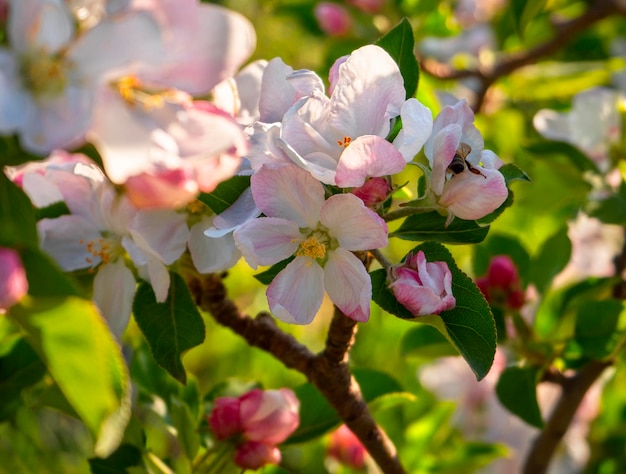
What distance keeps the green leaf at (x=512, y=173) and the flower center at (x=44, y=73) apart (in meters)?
0.39

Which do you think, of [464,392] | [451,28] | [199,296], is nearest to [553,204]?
[464,392]

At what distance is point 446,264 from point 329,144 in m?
0.14

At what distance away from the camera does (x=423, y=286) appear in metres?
0.66

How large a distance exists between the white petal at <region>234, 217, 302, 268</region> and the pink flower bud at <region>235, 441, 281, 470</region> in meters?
0.26

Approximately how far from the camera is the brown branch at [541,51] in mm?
1673

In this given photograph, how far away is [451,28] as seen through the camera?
1.79 metres

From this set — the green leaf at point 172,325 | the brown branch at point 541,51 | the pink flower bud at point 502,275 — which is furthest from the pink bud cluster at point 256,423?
the brown branch at point 541,51

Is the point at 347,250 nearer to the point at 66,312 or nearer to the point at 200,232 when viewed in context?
the point at 200,232

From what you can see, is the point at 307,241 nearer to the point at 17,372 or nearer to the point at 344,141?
the point at 344,141

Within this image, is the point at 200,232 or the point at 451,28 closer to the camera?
the point at 200,232

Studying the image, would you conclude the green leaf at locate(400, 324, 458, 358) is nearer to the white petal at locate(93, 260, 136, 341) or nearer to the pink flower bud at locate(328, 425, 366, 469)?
the pink flower bud at locate(328, 425, 366, 469)

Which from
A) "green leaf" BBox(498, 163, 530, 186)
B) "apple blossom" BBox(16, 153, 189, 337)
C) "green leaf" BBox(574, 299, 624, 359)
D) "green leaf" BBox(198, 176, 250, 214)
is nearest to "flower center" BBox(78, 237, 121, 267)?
"apple blossom" BBox(16, 153, 189, 337)

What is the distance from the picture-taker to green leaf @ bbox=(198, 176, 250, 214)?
28.0 inches

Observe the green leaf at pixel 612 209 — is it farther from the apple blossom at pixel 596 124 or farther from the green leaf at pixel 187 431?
the green leaf at pixel 187 431
